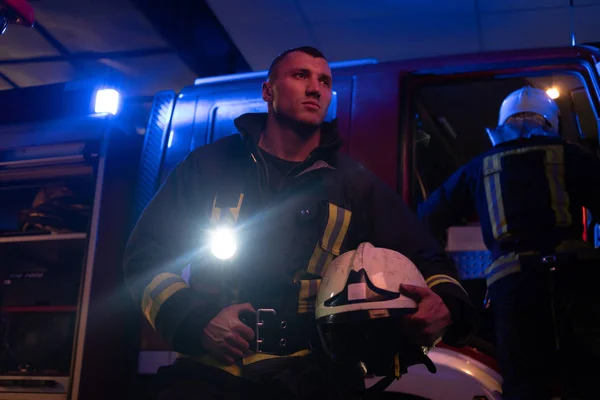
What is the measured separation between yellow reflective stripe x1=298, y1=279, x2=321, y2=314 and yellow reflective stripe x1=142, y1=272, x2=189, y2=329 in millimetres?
334

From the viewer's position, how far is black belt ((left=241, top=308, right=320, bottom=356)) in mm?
1591

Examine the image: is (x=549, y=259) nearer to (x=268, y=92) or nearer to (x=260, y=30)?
(x=268, y=92)

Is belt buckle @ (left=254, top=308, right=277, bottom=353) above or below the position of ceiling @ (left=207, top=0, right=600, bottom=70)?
below

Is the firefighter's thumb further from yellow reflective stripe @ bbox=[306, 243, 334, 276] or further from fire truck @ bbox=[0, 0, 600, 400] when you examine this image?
fire truck @ bbox=[0, 0, 600, 400]

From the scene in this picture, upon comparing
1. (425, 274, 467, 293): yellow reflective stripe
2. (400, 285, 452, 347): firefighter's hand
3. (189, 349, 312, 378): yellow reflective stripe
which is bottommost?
(189, 349, 312, 378): yellow reflective stripe

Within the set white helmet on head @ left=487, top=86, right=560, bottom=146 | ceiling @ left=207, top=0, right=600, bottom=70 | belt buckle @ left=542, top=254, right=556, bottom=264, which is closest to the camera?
belt buckle @ left=542, top=254, right=556, bottom=264

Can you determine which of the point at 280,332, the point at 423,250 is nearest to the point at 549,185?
the point at 423,250

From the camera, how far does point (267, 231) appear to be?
5.80 ft

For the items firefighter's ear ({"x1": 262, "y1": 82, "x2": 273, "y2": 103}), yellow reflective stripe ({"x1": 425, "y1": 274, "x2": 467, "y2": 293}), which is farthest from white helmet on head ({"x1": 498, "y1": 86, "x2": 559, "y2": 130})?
yellow reflective stripe ({"x1": 425, "y1": 274, "x2": 467, "y2": 293})

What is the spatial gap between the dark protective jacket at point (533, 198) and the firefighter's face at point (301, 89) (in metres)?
1.02

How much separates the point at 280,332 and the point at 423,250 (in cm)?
50

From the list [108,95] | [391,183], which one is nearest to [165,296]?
[391,183]

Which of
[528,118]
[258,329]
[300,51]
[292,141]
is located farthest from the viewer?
[528,118]

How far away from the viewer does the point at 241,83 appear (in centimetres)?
305
